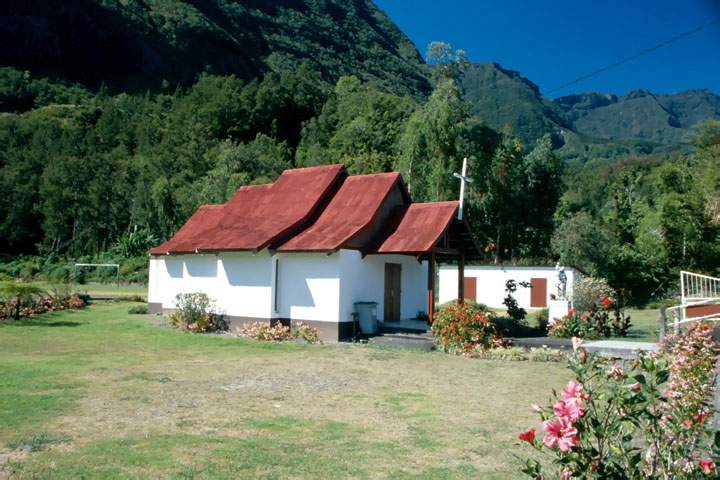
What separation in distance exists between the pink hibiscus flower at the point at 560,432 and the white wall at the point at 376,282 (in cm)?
1560

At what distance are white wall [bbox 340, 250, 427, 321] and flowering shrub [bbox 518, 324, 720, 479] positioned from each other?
48.5 ft

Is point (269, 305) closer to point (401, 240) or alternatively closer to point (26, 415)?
point (401, 240)

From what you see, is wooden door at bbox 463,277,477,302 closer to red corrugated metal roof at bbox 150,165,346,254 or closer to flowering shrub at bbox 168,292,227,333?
red corrugated metal roof at bbox 150,165,346,254

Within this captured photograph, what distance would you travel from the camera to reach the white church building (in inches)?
758

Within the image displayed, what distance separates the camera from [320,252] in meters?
18.9

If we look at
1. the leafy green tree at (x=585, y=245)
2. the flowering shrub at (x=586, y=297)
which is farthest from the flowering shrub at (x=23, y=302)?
the leafy green tree at (x=585, y=245)

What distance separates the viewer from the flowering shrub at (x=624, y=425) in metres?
3.33

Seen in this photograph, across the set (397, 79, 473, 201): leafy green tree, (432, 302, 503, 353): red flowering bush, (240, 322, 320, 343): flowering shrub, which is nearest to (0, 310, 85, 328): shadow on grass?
(240, 322, 320, 343): flowering shrub

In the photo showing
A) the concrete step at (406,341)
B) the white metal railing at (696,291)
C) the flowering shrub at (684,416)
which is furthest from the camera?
the concrete step at (406,341)

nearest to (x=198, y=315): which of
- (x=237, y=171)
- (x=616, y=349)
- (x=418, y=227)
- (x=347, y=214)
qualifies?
(x=347, y=214)

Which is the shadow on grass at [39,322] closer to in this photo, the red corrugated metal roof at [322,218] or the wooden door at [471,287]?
the red corrugated metal roof at [322,218]

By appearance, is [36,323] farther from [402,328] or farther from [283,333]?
[402,328]

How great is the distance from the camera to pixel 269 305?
19.7 meters

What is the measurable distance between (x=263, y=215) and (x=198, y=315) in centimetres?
436
